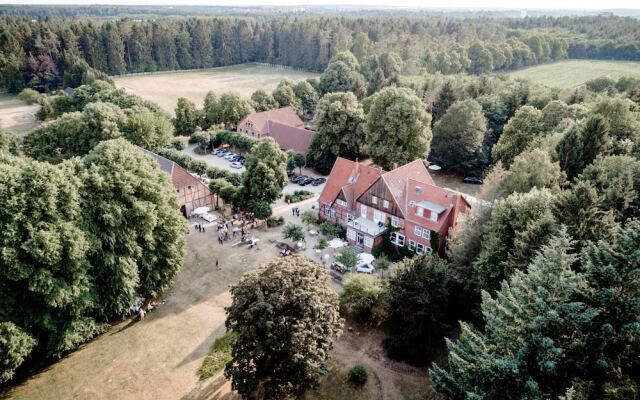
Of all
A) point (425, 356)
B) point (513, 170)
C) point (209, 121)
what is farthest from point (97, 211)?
point (209, 121)

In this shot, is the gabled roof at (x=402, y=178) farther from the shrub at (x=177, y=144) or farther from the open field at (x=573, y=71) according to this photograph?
the open field at (x=573, y=71)

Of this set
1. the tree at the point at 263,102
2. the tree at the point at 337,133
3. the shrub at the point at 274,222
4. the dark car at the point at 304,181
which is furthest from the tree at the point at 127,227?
the tree at the point at 263,102

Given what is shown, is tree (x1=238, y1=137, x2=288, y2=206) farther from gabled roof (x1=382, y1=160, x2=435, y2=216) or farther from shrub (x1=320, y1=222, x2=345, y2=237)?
gabled roof (x1=382, y1=160, x2=435, y2=216)

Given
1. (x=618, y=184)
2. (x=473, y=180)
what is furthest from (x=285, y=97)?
(x=618, y=184)

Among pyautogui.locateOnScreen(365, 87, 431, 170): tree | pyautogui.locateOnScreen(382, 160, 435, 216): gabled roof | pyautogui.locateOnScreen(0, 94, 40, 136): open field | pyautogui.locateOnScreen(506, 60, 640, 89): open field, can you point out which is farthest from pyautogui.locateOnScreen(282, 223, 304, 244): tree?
pyautogui.locateOnScreen(506, 60, 640, 89): open field

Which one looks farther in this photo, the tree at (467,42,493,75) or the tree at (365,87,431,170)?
the tree at (467,42,493,75)

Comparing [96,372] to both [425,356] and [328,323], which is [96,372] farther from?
[425,356]

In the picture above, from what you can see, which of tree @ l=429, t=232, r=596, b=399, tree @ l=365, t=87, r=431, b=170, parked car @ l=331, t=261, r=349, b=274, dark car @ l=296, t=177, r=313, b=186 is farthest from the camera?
dark car @ l=296, t=177, r=313, b=186
